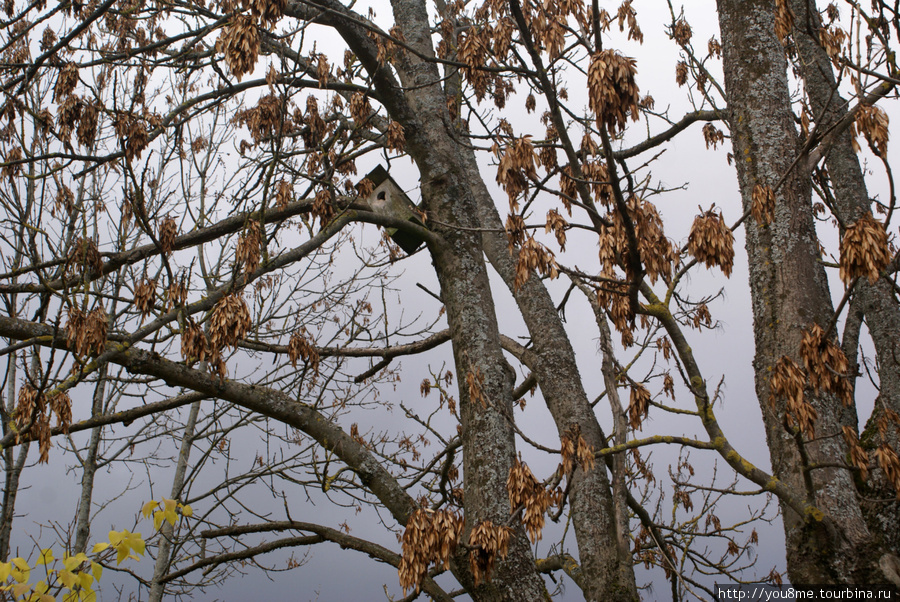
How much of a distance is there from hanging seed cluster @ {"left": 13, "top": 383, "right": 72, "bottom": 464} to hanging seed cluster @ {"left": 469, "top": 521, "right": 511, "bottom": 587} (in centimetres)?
233

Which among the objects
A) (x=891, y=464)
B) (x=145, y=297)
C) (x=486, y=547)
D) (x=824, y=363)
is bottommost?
(x=486, y=547)

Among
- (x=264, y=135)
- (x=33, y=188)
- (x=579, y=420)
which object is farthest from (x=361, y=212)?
(x=33, y=188)

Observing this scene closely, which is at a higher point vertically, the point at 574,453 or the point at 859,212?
the point at 859,212

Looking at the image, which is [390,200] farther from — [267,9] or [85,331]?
[85,331]

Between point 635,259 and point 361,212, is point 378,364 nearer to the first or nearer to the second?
point 361,212

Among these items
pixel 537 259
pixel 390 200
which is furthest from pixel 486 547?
pixel 390 200

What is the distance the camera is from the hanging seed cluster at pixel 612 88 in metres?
2.10

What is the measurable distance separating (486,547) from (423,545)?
294 millimetres

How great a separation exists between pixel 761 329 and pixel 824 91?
3373mm

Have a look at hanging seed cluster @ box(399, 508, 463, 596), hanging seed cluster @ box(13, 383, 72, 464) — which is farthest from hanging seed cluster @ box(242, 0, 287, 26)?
hanging seed cluster @ box(399, 508, 463, 596)

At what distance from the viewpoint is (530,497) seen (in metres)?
2.85

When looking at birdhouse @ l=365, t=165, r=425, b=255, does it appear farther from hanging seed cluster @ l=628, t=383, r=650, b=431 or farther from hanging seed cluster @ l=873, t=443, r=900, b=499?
hanging seed cluster @ l=873, t=443, r=900, b=499

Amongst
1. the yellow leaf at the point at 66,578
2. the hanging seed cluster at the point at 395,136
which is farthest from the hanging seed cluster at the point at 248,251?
the yellow leaf at the point at 66,578

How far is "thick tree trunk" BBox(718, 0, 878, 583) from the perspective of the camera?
2838mm
